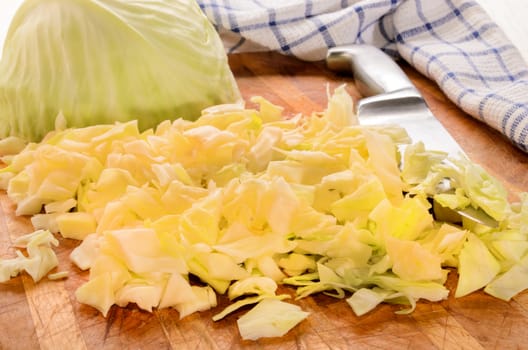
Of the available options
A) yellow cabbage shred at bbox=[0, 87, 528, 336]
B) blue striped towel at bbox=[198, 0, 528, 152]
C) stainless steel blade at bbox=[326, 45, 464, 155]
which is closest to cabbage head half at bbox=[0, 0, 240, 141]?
yellow cabbage shred at bbox=[0, 87, 528, 336]

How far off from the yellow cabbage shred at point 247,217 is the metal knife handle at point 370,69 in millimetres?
303

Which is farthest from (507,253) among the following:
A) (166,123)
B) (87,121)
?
(87,121)

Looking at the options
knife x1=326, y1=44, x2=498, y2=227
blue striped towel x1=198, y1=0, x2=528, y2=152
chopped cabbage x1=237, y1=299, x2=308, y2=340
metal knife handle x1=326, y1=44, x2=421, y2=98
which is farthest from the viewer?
blue striped towel x1=198, y1=0, x2=528, y2=152

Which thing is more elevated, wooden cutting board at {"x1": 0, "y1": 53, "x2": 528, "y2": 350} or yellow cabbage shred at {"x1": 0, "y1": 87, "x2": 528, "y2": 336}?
yellow cabbage shred at {"x1": 0, "y1": 87, "x2": 528, "y2": 336}

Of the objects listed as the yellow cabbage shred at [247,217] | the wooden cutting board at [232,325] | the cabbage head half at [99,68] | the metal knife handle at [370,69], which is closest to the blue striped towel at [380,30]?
the metal knife handle at [370,69]

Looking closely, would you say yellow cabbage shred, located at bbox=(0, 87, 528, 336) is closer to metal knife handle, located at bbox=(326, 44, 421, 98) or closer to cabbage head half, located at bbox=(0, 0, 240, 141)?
cabbage head half, located at bbox=(0, 0, 240, 141)

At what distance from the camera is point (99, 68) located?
143 centimetres

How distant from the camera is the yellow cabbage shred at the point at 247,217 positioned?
108 centimetres

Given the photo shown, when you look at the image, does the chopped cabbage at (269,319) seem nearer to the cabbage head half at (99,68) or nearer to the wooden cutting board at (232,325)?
the wooden cutting board at (232,325)

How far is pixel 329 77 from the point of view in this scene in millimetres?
1869

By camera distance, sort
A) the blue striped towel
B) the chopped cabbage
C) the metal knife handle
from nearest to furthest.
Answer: the chopped cabbage → the metal knife handle → the blue striped towel

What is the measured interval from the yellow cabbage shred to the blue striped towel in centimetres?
59

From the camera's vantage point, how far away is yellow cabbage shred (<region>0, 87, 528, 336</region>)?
3.55 ft

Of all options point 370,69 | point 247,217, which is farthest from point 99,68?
point 370,69
